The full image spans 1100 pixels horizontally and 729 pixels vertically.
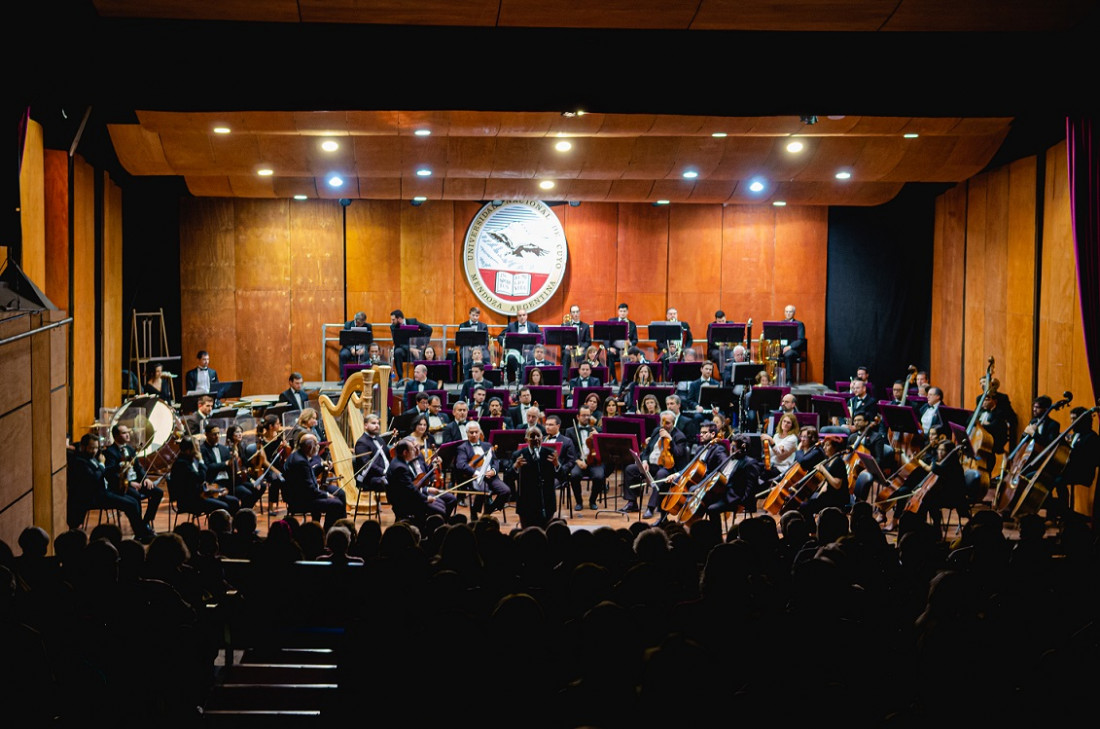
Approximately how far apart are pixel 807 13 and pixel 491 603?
4713 mm

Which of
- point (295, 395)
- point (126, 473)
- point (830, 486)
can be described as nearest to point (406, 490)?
point (126, 473)

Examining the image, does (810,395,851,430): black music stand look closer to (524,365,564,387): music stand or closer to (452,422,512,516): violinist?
(524,365,564,387): music stand

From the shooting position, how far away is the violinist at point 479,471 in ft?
30.8

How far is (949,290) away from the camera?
14.1 meters

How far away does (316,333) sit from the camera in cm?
1559

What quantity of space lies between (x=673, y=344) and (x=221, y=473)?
22.2ft

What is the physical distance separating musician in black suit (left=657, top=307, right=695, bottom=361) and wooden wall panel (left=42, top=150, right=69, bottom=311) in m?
6.99

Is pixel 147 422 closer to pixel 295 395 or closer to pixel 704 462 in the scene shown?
pixel 295 395

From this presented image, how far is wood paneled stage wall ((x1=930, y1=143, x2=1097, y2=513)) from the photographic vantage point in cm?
1016

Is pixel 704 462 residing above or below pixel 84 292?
below

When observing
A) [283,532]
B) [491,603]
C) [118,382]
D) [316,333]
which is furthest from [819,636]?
[316,333]

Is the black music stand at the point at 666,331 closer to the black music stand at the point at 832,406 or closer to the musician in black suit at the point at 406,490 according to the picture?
the black music stand at the point at 832,406

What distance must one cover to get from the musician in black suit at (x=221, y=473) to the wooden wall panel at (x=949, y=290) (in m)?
8.70

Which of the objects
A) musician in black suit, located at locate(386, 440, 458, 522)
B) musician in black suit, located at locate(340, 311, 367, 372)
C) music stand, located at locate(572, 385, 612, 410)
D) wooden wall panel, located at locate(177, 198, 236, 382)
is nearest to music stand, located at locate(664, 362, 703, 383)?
music stand, located at locate(572, 385, 612, 410)
